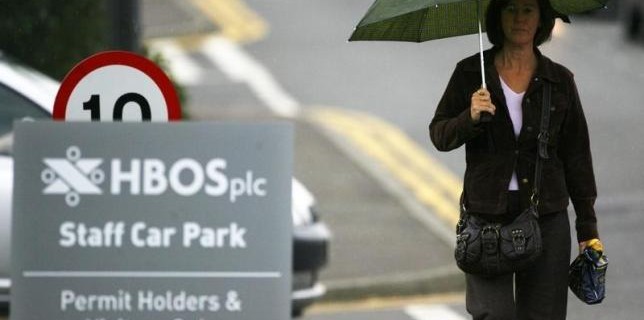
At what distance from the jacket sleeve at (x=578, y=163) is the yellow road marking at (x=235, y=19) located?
18.2 m

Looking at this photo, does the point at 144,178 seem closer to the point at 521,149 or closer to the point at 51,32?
the point at 521,149

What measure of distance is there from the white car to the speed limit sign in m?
2.07

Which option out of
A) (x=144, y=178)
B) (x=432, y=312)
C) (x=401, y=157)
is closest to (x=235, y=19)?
→ (x=401, y=157)

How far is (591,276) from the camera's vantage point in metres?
6.34

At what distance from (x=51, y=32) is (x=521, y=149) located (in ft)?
24.3

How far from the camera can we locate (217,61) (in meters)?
22.8

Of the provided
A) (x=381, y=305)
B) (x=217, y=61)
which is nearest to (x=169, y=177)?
(x=381, y=305)

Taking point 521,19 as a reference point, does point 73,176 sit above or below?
below

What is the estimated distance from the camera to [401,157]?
54.2 feet

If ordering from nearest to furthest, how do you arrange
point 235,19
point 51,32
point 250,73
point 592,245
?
point 592,245 → point 51,32 → point 250,73 → point 235,19

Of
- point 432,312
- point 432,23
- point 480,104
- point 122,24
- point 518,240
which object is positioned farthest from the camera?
point 432,312

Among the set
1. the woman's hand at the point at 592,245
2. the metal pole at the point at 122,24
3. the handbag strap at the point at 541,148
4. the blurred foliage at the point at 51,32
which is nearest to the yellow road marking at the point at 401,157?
the blurred foliage at the point at 51,32

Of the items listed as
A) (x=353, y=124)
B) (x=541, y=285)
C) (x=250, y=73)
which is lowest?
(x=541, y=285)

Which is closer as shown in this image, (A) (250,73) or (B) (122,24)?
(B) (122,24)
